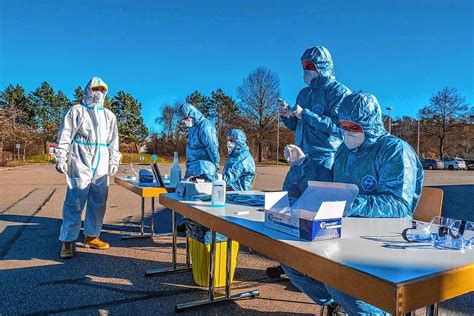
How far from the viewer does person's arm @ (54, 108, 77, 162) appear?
429cm

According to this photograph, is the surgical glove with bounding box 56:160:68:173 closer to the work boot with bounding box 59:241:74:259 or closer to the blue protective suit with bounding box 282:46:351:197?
the work boot with bounding box 59:241:74:259

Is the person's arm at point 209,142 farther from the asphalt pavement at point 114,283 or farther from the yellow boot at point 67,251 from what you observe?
the yellow boot at point 67,251

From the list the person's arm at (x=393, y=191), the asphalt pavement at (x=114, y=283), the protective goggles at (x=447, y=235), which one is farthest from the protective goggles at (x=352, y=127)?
the asphalt pavement at (x=114, y=283)

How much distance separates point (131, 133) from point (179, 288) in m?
47.3

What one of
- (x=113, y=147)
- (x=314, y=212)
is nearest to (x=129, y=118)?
(x=113, y=147)

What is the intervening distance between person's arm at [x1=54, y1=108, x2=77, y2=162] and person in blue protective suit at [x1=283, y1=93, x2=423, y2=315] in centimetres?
325

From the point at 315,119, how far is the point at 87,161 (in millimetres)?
2999

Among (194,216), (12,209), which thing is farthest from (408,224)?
(12,209)

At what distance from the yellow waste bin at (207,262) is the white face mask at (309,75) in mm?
1653

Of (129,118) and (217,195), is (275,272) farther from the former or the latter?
(129,118)

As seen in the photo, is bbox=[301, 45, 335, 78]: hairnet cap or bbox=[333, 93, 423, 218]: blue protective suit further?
bbox=[301, 45, 335, 78]: hairnet cap

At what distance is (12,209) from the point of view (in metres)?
7.84

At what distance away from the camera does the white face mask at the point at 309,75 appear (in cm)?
330

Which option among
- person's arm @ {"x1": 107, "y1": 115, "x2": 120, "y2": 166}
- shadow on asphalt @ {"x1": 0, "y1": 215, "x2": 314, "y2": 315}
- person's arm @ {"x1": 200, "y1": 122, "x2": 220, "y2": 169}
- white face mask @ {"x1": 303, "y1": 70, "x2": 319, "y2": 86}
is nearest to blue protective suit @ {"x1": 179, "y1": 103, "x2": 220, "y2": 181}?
person's arm @ {"x1": 200, "y1": 122, "x2": 220, "y2": 169}
